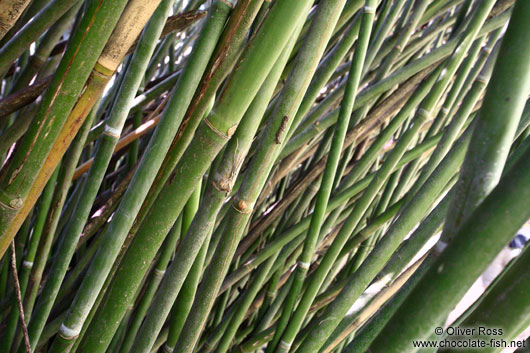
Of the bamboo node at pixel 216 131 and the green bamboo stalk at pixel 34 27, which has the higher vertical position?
the green bamboo stalk at pixel 34 27

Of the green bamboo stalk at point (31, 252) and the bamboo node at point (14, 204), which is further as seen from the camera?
the green bamboo stalk at point (31, 252)

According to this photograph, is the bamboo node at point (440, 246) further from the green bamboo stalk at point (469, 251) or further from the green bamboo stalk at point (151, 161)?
the green bamboo stalk at point (151, 161)

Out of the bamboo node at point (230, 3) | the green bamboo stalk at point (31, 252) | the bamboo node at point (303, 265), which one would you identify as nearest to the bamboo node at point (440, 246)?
the bamboo node at point (230, 3)

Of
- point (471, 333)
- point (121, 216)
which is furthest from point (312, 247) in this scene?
point (471, 333)

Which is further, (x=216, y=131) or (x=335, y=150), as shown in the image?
(x=335, y=150)

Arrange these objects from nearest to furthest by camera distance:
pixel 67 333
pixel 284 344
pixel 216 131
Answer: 1. pixel 216 131
2. pixel 67 333
3. pixel 284 344

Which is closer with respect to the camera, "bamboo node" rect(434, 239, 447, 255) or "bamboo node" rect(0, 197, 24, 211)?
"bamboo node" rect(434, 239, 447, 255)

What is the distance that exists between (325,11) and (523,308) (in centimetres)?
27

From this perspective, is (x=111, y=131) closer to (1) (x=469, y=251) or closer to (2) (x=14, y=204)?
(2) (x=14, y=204)

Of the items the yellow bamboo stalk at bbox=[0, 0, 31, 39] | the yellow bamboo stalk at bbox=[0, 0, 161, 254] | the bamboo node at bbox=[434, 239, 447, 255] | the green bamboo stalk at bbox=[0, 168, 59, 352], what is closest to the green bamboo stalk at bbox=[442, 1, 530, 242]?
the bamboo node at bbox=[434, 239, 447, 255]

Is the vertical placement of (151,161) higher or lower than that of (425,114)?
lower

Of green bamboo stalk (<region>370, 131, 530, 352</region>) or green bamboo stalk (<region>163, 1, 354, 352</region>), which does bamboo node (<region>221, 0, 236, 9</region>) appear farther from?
green bamboo stalk (<region>370, 131, 530, 352</region>)

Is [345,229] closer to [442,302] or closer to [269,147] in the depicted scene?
[269,147]

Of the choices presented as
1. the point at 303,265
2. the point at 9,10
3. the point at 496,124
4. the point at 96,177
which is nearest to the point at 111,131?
the point at 96,177
